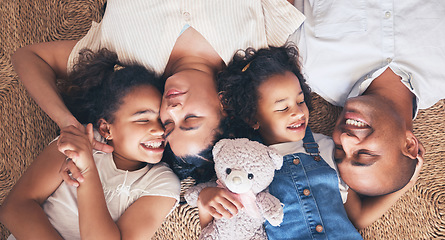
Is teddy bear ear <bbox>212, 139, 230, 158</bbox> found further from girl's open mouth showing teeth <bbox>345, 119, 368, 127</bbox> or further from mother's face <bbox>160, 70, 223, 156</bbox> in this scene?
girl's open mouth showing teeth <bbox>345, 119, 368, 127</bbox>

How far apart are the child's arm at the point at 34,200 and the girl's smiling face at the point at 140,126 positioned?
0.20 metres

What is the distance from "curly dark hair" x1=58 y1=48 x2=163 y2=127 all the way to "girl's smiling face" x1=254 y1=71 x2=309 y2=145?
0.35 meters

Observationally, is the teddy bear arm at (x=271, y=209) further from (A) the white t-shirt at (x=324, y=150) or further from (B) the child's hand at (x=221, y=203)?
(A) the white t-shirt at (x=324, y=150)

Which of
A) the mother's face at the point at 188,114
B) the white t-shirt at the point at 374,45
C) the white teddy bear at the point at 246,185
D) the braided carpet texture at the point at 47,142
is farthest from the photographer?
the braided carpet texture at the point at 47,142

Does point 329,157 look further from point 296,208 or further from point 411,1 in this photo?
point 411,1

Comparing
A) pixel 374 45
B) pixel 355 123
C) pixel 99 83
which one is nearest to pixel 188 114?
pixel 99 83

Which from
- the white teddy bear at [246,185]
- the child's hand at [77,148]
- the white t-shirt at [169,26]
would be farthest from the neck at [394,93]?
the child's hand at [77,148]

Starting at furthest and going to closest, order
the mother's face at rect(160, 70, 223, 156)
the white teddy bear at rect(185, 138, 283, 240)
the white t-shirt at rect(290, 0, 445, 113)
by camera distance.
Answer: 1. the white t-shirt at rect(290, 0, 445, 113)
2. the mother's face at rect(160, 70, 223, 156)
3. the white teddy bear at rect(185, 138, 283, 240)

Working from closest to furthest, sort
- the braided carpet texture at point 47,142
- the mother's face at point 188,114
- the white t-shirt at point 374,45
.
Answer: the mother's face at point 188,114 < the white t-shirt at point 374,45 < the braided carpet texture at point 47,142

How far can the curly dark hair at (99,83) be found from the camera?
1237mm

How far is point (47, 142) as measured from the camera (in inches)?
54.7

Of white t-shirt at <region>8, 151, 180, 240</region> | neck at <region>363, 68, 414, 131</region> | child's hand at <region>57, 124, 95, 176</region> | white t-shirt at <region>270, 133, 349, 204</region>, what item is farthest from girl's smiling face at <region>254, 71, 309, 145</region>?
child's hand at <region>57, 124, 95, 176</region>

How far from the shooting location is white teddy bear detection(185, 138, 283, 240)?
39.8 inches

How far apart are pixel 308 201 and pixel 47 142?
36.7 inches
